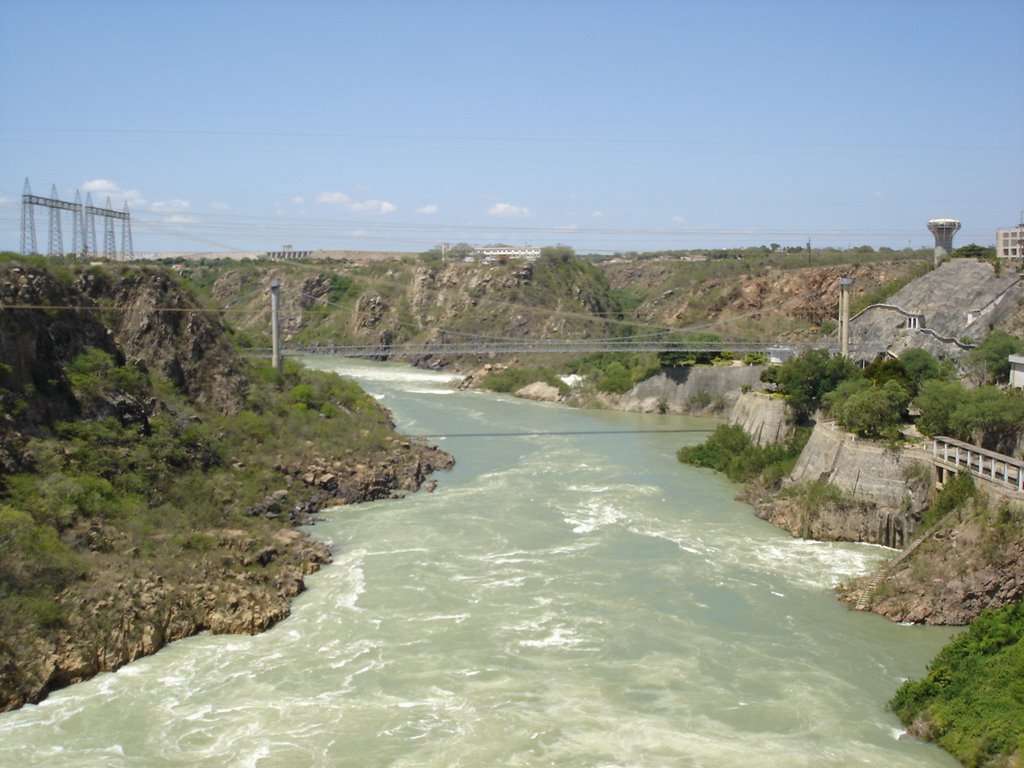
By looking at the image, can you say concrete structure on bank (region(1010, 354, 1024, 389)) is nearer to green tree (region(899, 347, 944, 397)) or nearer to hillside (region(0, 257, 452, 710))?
green tree (region(899, 347, 944, 397))

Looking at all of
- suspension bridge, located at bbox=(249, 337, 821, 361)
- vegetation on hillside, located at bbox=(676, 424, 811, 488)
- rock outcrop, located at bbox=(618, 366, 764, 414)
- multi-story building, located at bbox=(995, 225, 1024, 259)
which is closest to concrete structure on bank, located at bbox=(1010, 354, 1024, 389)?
vegetation on hillside, located at bbox=(676, 424, 811, 488)

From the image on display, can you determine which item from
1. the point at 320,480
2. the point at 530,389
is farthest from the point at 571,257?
the point at 320,480

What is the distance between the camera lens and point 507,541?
19.7 m

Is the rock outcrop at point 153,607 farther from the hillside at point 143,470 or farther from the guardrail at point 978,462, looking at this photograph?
the guardrail at point 978,462

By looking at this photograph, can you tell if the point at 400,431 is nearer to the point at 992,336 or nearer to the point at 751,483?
the point at 751,483

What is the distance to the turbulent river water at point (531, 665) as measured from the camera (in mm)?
11469

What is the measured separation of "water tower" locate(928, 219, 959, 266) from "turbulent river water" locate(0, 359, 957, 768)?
93.8 ft

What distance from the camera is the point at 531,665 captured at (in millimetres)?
13586

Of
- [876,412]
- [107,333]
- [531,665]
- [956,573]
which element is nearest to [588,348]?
[876,412]

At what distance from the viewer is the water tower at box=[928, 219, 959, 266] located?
44969mm

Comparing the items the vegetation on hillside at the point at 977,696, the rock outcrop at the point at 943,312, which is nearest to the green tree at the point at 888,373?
the rock outcrop at the point at 943,312

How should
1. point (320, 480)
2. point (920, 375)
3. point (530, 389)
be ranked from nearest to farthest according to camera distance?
point (320, 480) → point (920, 375) → point (530, 389)

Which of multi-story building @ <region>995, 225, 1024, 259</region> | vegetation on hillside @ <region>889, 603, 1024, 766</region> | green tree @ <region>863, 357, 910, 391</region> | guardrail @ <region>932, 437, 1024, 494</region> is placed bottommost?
vegetation on hillside @ <region>889, 603, 1024, 766</region>

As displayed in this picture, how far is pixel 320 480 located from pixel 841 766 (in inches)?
580
